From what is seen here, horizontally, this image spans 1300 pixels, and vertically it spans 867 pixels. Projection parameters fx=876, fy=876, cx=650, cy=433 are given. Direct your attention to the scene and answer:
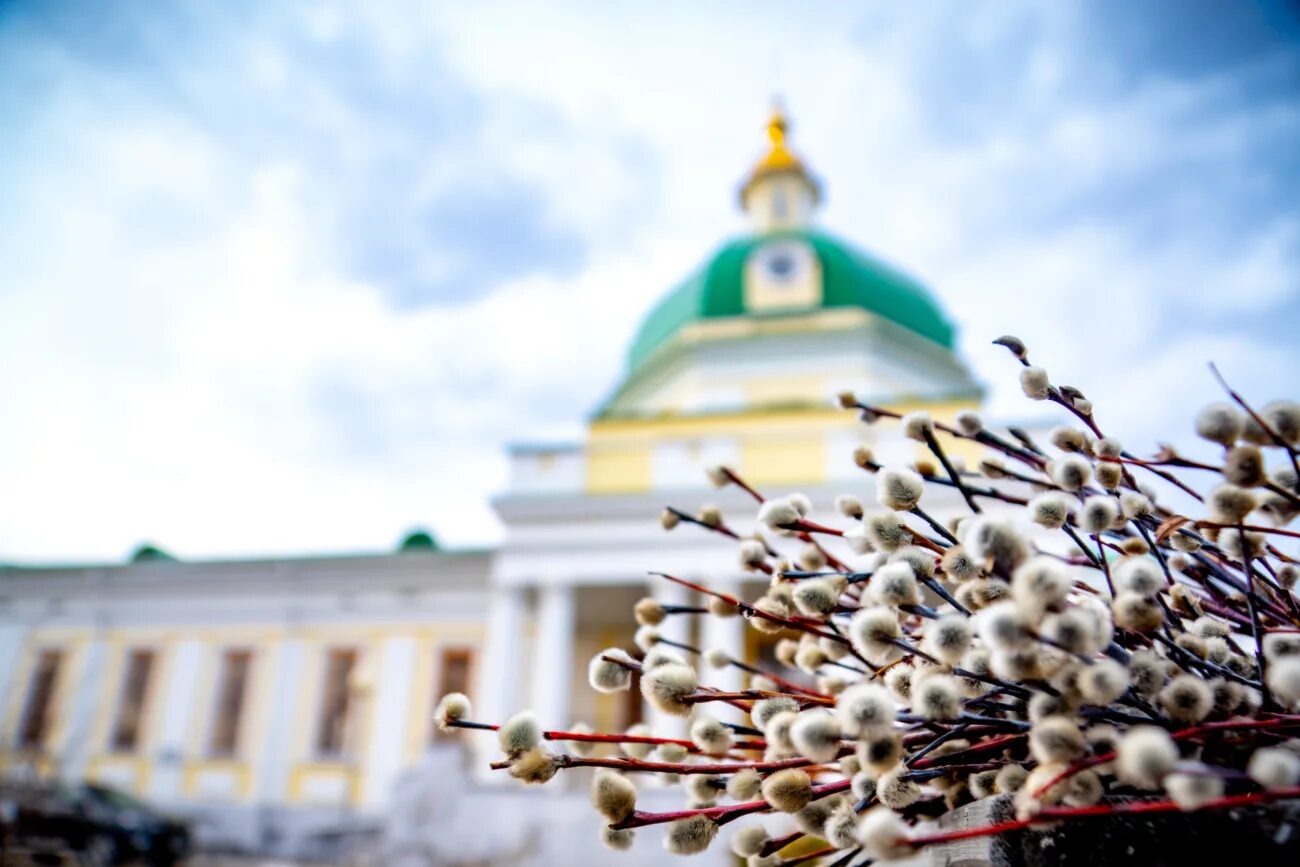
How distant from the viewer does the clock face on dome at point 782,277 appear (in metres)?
16.7

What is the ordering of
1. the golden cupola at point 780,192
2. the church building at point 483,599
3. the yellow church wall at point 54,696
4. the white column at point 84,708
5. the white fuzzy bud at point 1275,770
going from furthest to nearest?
the golden cupola at point 780,192 → the yellow church wall at point 54,696 → the white column at point 84,708 → the church building at point 483,599 → the white fuzzy bud at point 1275,770

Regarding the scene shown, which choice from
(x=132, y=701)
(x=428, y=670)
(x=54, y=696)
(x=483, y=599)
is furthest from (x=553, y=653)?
(x=54, y=696)

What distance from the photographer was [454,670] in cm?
1644

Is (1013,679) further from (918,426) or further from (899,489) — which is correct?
(918,426)

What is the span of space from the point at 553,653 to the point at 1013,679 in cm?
1265

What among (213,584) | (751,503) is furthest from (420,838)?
(213,584)

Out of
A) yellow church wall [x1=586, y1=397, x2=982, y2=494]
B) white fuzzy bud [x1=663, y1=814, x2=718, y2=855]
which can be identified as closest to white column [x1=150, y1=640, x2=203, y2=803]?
yellow church wall [x1=586, y1=397, x2=982, y2=494]

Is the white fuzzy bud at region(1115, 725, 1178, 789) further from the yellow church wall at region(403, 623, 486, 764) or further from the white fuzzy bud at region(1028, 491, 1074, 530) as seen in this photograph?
the yellow church wall at region(403, 623, 486, 764)

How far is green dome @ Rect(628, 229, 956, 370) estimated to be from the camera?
16734 millimetres

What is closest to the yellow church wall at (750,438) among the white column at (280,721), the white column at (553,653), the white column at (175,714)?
the white column at (553,653)

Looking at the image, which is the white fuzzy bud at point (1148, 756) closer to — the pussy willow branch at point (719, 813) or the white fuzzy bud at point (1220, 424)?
the white fuzzy bud at point (1220, 424)

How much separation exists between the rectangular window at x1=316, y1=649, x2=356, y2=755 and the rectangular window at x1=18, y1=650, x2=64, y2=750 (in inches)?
268

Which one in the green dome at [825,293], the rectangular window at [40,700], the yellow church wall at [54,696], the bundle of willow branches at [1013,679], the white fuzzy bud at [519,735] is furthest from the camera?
the rectangular window at [40,700]

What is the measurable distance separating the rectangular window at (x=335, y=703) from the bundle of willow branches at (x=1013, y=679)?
1703cm
